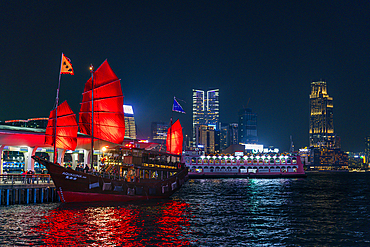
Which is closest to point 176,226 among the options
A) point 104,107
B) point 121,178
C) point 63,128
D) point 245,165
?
point 121,178

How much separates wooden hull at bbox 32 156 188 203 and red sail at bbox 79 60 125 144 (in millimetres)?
12838

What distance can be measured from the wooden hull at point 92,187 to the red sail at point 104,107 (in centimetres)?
1284

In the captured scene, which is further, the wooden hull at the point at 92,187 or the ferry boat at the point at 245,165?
the ferry boat at the point at 245,165

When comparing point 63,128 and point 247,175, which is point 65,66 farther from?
point 247,175

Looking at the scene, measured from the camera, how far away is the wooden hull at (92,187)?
1604 inches

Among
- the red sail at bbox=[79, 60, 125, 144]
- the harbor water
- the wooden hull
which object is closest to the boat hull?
the red sail at bbox=[79, 60, 125, 144]

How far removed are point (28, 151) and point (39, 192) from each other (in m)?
32.6

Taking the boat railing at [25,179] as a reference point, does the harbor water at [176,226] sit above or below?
below

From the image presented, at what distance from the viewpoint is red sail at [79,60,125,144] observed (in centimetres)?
5612

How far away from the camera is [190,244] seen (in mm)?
25391

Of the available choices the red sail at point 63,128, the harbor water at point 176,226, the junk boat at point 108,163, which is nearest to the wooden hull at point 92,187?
the junk boat at point 108,163

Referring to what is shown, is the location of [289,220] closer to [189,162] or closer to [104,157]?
[104,157]

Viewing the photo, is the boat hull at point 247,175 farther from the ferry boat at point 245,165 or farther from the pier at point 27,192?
the pier at point 27,192

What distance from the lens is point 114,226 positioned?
30516 millimetres
